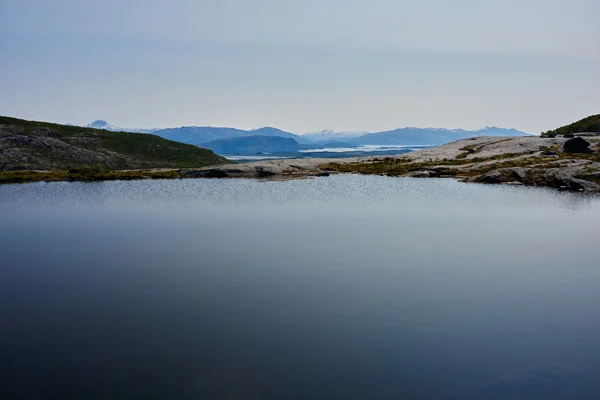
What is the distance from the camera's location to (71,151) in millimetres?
163000

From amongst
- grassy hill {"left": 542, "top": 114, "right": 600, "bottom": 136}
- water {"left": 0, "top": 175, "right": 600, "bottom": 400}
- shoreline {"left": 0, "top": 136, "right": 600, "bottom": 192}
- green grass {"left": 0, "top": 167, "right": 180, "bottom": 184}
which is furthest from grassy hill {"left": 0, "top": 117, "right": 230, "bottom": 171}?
grassy hill {"left": 542, "top": 114, "right": 600, "bottom": 136}

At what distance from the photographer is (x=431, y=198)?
71562mm

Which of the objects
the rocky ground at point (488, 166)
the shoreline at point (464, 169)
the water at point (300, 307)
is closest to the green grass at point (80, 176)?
the shoreline at point (464, 169)

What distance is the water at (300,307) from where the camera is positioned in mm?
17203

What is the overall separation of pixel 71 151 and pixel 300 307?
166183 millimetres

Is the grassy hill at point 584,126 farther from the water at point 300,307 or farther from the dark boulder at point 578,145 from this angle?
the water at point 300,307

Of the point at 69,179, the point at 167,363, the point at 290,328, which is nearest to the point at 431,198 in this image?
the point at 290,328

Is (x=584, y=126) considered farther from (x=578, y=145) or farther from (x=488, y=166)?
(x=488, y=166)

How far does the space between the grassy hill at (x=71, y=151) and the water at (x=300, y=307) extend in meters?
109

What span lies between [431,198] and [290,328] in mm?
55083

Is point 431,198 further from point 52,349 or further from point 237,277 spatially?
point 52,349

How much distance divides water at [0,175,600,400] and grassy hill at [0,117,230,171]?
4273 inches

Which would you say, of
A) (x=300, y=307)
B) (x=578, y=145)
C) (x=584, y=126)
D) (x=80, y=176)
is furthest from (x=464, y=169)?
(x=80, y=176)

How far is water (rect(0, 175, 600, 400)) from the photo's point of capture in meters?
17.2
